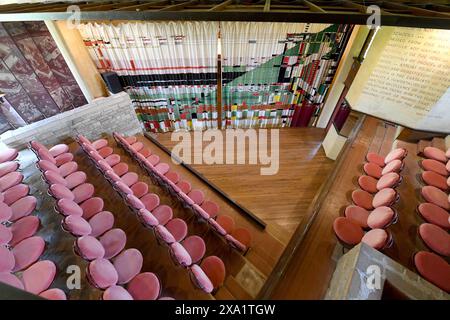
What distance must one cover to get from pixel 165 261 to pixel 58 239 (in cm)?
132

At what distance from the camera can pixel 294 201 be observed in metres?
3.67

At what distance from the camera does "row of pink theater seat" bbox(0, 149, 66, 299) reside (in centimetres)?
183

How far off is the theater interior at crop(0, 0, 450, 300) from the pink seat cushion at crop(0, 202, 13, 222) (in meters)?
0.01

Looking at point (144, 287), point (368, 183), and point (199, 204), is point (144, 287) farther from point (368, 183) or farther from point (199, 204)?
point (368, 183)

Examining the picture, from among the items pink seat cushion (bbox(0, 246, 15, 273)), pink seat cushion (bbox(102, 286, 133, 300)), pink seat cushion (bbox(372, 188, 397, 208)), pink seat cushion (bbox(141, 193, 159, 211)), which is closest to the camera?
pink seat cushion (bbox(102, 286, 133, 300))

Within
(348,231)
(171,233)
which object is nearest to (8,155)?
(171,233)

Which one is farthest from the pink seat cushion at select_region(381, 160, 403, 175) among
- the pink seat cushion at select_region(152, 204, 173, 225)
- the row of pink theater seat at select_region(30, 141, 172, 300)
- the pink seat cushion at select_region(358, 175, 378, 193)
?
the row of pink theater seat at select_region(30, 141, 172, 300)

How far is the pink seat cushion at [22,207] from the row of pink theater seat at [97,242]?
346 mm

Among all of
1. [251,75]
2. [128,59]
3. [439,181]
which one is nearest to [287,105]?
[251,75]

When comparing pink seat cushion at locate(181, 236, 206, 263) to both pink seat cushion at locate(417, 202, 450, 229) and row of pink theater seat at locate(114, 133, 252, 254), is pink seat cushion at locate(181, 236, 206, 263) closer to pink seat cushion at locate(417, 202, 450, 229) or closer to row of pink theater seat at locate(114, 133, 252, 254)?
row of pink theater seat at locate(114, 133, 252, 254)

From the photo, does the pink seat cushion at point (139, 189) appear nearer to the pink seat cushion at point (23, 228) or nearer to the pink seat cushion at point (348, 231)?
the pink seat cushion at point (23, 228)

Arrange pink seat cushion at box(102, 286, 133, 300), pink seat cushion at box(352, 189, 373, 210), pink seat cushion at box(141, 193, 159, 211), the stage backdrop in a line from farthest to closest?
the stage backdrop
pink seat cushion at box(141, 193, 159, 211)
pink seat cushion at box(352, 189, 373, 210)
pink seat cushion at box(102, 286, 133, 300)

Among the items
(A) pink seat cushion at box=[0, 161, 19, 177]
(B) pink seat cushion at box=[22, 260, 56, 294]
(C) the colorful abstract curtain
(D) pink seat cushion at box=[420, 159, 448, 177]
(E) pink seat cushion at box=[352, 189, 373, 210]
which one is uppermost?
(C) the colorful abstract curtain
